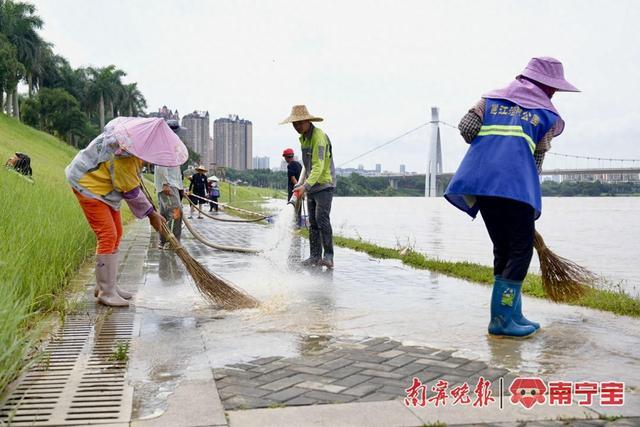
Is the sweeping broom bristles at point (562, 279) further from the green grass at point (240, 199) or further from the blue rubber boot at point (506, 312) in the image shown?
the green grass at point (240, 199)

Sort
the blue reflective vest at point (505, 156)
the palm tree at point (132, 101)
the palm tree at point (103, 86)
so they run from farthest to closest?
the palm tree at point (132, 101), the palm tree at point (103, 86), the blue reflective vest at point (505, 156)

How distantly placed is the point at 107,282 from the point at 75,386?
2.36 metres

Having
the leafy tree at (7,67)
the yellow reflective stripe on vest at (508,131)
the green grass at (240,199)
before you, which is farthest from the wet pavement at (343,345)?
the leafy tree at (7,67)

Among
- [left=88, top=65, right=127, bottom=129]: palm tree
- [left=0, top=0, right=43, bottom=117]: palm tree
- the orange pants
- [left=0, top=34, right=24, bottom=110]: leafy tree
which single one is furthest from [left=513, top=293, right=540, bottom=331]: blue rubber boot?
[left=88, top=65, right=127, bottom=129]: palm tree

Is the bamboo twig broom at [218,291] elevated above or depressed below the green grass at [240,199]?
below

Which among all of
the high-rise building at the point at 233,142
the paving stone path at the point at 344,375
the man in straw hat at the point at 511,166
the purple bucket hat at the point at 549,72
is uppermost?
the high-rise building at the point at 233,142

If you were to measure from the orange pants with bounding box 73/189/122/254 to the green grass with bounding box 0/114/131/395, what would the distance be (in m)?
0.46

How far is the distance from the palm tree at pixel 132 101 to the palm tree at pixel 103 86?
3.45 metres

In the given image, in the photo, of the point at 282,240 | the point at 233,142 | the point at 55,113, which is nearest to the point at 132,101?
the point at 233,142

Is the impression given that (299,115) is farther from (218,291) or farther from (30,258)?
(30,258)

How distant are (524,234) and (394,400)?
1981 mm

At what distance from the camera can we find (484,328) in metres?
4.88

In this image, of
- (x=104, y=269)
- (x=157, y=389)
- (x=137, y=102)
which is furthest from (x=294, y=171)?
(x=137, y=102)

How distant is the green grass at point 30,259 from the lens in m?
3.10
